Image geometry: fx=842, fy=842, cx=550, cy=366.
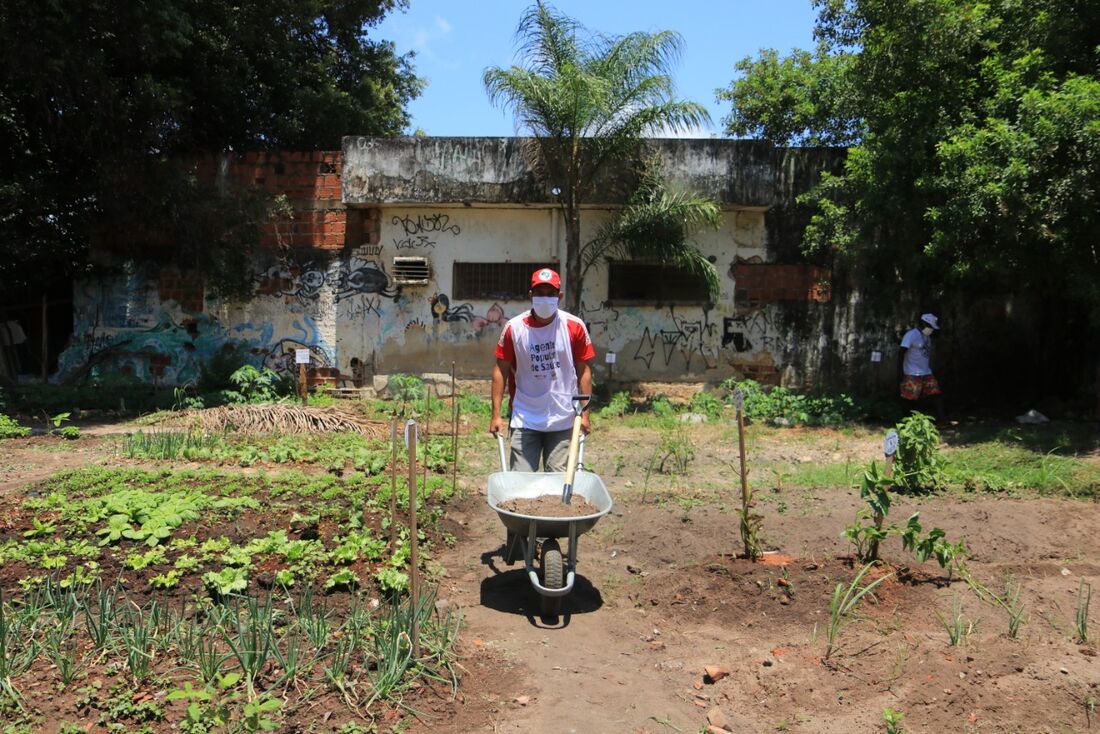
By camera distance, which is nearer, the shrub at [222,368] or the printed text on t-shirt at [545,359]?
the printed text on t-shirt at [545,359]

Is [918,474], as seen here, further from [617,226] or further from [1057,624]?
[617,226]

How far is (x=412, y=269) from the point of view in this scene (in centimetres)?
1389

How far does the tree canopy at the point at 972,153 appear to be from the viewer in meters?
9.49

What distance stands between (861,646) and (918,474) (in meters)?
3.50

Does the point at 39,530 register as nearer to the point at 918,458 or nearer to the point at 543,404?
the point at 543,404

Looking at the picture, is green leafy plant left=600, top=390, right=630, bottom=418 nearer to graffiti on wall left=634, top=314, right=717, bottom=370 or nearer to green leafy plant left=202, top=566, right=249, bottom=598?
graffiti on wall left=634, top=314, right=717, bottom=370

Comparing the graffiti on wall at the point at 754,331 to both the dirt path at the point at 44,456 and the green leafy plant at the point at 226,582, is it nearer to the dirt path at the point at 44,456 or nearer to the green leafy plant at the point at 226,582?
the dirt path at the point at 44,456

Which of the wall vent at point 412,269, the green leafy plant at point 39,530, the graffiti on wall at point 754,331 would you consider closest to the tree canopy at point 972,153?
the graffiti on wall at point 754,331

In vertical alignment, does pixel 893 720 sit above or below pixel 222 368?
below

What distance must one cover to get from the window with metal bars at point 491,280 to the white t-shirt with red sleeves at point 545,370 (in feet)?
27.7

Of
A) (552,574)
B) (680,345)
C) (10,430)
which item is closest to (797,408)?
(680,345)

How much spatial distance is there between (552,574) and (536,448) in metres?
1.12

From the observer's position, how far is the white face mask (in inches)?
211

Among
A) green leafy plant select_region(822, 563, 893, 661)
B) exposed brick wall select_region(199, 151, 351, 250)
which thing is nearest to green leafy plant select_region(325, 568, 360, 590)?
green leafy plant select_region(822, 563, 893, 661)
